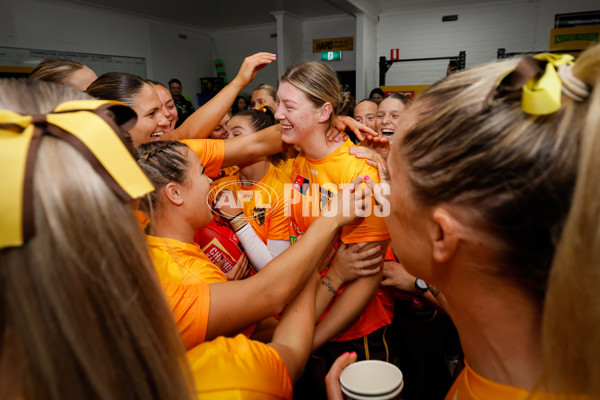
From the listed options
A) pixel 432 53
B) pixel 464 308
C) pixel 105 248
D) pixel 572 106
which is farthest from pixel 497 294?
pixel 432 53

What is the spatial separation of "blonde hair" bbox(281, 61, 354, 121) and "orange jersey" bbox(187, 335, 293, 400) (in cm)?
157

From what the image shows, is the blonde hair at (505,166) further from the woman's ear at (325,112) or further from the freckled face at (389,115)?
the freckled face at (389,115)

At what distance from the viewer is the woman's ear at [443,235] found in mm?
733

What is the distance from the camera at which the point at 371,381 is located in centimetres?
104

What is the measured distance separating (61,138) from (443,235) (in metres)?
0.72

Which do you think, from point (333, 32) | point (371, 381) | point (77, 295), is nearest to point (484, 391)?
point (371, 381)

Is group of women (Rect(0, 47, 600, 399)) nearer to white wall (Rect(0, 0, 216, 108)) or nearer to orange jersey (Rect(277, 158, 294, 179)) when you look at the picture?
orange jersey (Rect(277, 158, 294, 179))

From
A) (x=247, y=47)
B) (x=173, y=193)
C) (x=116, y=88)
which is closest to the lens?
(x=173, y=193)

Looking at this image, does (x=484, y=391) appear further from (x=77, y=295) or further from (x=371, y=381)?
(x=77, y=295)

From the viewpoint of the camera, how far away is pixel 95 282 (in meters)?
0.54

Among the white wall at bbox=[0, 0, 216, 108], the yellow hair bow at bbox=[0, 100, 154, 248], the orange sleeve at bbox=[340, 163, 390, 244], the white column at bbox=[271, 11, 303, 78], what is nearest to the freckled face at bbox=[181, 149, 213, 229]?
the orange sleeve at bbox=[340, 163, 390, 244]

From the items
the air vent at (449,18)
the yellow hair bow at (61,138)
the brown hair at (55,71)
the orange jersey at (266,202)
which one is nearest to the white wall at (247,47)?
the air vent at (449,18)

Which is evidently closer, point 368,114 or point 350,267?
point 350,267

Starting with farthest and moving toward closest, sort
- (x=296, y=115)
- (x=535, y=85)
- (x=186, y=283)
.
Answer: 1. (x=296, y=115)
2. (x=186, y=283)
3. (x=535, y=85)
